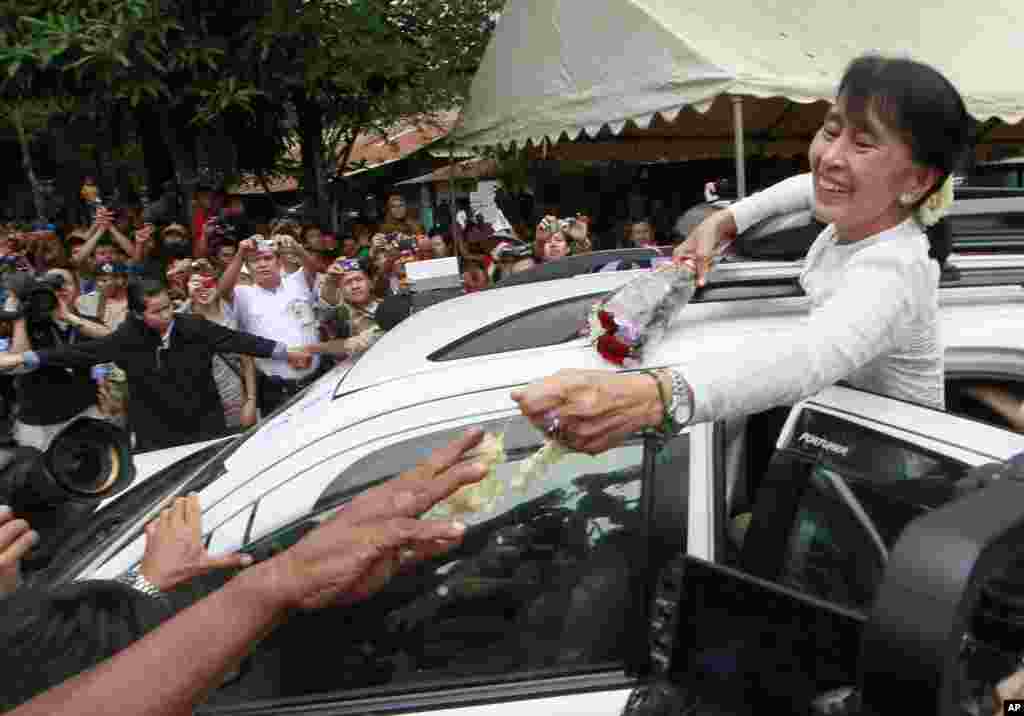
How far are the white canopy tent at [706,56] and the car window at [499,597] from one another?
3.74 m

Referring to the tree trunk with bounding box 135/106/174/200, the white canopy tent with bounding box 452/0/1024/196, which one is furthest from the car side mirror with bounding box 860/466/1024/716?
the tree trunk with bounding box 135/106/174/200

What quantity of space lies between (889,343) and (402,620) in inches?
37.4

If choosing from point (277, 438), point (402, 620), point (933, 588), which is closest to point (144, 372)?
point (277, 438)

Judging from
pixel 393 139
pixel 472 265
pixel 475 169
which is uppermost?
pixel 393 139

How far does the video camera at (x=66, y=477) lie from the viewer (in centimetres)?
162

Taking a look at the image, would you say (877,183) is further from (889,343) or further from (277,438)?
(277,438)

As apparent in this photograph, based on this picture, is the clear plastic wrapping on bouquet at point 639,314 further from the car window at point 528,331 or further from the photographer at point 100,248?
the photographer at point 100,248

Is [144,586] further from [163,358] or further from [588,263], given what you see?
[163,358]

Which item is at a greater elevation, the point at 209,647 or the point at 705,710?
the point at 209,647

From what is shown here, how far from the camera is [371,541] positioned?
3.39 feet

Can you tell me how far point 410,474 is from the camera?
1166mm

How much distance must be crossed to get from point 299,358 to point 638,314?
268 centimetres

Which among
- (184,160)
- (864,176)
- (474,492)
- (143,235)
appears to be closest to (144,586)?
(474,492)

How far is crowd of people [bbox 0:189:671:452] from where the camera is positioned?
405 cm
